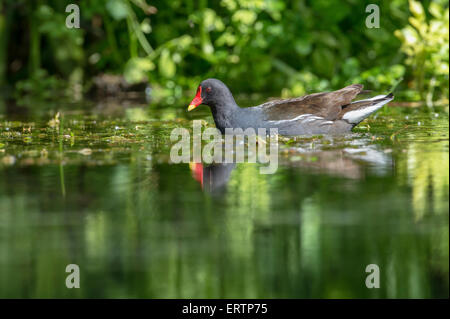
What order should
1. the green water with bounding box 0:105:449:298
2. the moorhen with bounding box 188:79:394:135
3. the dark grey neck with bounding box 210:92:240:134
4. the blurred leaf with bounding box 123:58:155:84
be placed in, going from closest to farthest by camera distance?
the green water with bounding box 0:105:449:298 < the moorhen with bounding box 188:79:394:135 < the dark grey neck with bounding box 210:92:240:134 < the blurred leaf with bounding box 123:58:155:84

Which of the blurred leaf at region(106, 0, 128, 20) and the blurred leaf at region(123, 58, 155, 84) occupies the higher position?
the blurred leaf at region(106, 0, 128, 20)

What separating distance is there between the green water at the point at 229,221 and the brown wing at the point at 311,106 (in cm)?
35

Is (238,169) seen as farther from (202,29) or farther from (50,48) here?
(50,48)

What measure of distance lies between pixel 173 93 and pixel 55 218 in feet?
30.1

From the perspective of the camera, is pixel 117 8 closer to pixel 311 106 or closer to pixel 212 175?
pixel 311 106

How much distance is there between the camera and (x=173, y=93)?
1383cm

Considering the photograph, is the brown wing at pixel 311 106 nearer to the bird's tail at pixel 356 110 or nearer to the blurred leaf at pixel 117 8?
the bird's tail at pixel 356 110

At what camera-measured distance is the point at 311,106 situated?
7.82 m

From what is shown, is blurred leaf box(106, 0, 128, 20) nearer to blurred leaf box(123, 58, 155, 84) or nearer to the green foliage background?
the green foliage background

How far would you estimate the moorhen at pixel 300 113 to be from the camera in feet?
25.2

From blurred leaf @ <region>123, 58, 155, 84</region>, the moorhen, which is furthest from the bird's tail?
blurred leaf @ <region>123, 58, 155, 84</region>

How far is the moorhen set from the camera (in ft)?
25.2

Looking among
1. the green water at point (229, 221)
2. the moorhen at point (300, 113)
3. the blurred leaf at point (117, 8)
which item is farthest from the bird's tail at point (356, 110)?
the blurred leaf at point (117, 8)
